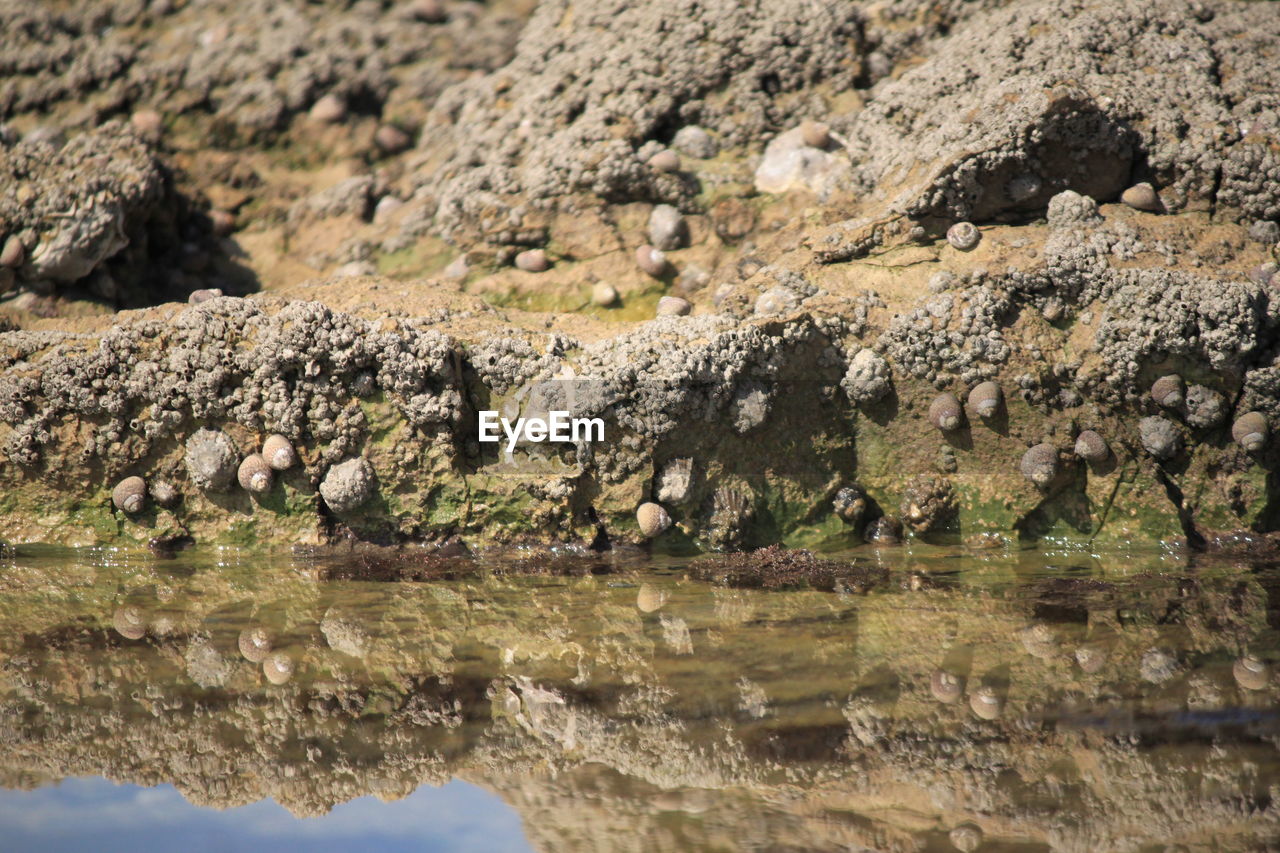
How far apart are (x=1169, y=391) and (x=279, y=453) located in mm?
4578

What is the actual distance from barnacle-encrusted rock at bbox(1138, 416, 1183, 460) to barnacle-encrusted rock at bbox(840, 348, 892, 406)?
136cm

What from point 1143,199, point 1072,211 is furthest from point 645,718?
point 1143,199

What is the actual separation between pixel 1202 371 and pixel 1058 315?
30.2 inches

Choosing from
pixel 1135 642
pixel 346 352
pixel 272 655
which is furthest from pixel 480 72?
pixel 1135 642

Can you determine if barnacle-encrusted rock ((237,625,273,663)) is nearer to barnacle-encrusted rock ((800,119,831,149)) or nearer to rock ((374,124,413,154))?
barnacle-encrusted rock ((800,119,831,149))

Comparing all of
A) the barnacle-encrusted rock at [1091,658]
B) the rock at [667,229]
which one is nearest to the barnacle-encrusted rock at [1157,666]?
the barnacle-encrusted rock at [1091,658]

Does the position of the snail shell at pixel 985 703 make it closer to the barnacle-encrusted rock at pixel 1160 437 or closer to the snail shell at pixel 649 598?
the snail shell at pixel 649 598

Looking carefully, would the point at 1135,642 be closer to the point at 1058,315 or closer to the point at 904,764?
the point at 904,764

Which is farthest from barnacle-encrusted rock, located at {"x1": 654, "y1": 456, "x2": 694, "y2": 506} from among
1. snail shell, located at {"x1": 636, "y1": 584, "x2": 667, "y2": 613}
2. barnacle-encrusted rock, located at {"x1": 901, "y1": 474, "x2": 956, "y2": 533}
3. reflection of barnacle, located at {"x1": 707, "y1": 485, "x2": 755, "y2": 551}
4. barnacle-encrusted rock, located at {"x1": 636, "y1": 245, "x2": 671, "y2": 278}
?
barnacle-encrusted rock, located at {"x1": 636, "y1": 245, "x2": 671, "y2": 278}

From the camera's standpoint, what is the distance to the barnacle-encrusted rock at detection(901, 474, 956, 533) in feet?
17.5

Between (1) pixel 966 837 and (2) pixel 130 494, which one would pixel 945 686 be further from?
(2) pixel 130 494

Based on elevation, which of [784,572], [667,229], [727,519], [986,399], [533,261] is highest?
[667,229]

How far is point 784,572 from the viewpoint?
16.1 ft

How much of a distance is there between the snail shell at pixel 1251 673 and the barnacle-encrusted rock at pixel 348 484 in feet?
12.7
